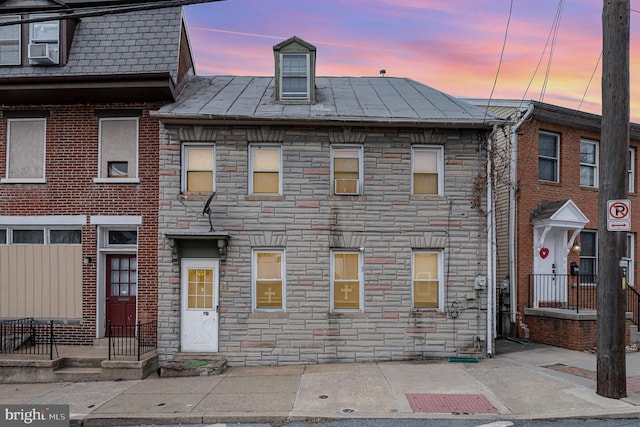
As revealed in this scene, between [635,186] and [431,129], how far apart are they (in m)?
9.53

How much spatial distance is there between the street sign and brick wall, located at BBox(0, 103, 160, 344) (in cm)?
949

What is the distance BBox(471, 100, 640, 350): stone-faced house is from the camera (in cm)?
1388

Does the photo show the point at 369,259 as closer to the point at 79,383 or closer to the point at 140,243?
the point at 140,243

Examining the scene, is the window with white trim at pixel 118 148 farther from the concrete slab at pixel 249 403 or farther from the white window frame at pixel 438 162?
the white window frame at pixel 438 162

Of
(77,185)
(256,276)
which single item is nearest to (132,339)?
(256,276)

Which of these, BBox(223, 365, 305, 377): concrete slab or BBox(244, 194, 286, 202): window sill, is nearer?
BBox(223, 365, 305, 377): concrete slab

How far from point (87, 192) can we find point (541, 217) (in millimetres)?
12122

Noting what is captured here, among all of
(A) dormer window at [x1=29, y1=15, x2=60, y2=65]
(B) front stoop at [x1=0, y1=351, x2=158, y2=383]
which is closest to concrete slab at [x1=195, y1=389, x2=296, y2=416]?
(B) front stoop at [x1=0, y1=351, x2=158, y2=383]

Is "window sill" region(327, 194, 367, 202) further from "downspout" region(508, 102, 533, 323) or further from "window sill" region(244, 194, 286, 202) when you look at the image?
"downspout" region(508, 102, 533, 323)

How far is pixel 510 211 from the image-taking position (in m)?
14.2

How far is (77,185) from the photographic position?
1194 cm

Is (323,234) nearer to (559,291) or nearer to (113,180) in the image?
(113,180)

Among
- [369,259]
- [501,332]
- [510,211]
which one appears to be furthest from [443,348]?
[510,211]

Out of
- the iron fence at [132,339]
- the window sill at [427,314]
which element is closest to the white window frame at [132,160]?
the iron fence at [132,339]
